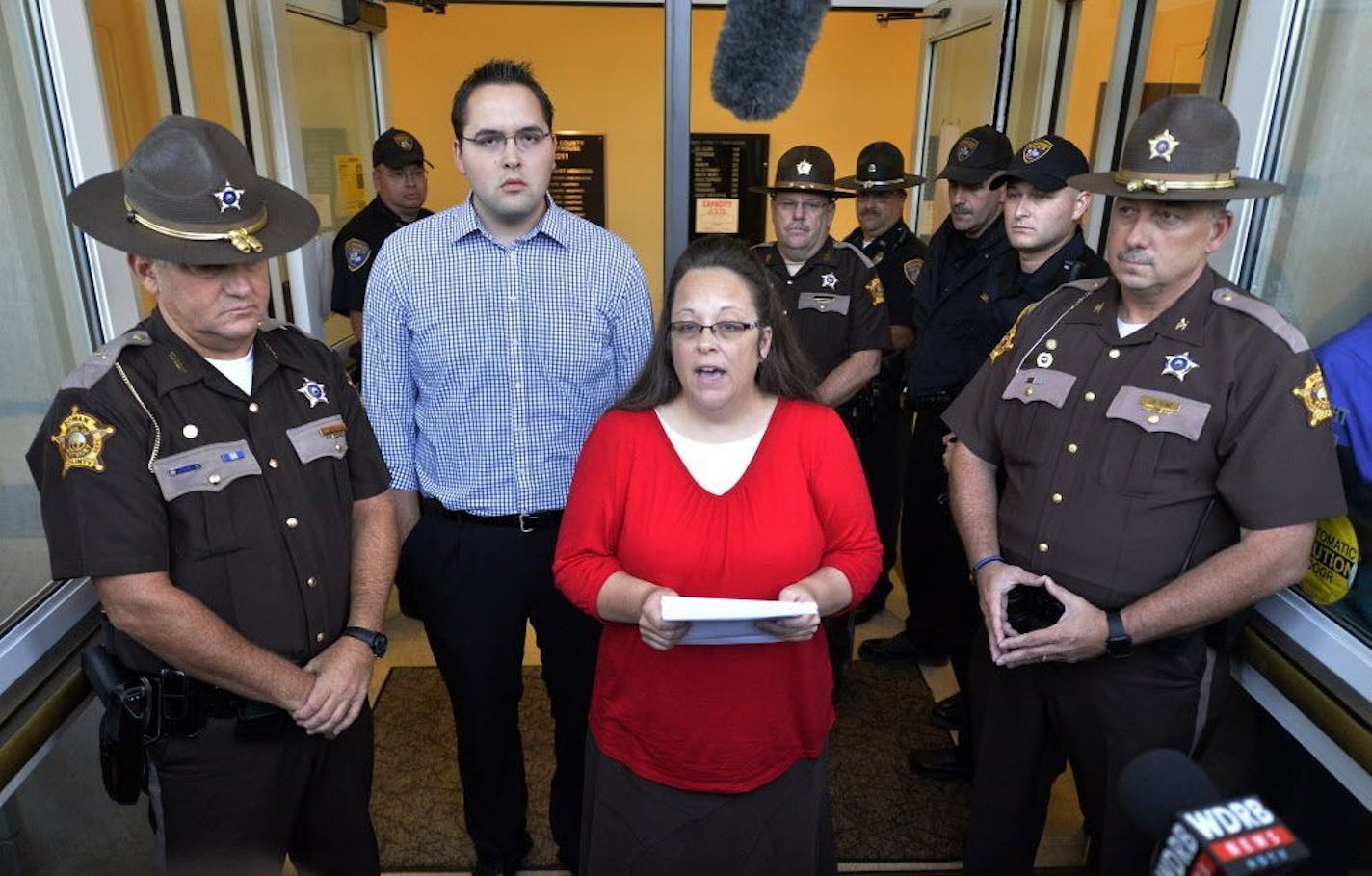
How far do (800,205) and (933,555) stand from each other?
1299 millimetres

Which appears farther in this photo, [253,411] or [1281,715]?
[1281,715]

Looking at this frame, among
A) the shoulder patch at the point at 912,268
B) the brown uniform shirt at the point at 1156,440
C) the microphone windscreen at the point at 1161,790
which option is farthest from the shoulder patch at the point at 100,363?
the shoulder patch at the point at 912,268

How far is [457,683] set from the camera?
2047 mm

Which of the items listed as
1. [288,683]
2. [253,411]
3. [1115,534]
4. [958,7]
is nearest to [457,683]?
[288,683]

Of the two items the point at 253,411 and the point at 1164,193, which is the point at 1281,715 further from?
the point at 253,411

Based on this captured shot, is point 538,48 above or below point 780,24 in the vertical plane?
above

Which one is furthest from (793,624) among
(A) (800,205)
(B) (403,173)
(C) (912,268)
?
(B) (403,173)

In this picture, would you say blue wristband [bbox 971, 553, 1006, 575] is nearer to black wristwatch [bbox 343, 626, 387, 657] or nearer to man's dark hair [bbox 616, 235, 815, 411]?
man's dark hair [bbox 616, 235, 815, 411]

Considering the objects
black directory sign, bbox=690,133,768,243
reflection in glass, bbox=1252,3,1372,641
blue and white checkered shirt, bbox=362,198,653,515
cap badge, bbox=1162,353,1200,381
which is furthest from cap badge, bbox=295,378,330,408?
black directory sign, bbox=690,133,768,243

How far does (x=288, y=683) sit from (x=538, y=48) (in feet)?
15.8

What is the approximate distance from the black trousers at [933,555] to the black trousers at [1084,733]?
777 millimetres

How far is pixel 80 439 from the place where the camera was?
1350 millimetres

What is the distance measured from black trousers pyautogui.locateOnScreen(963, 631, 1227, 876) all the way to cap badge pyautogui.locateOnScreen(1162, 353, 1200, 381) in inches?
19.4

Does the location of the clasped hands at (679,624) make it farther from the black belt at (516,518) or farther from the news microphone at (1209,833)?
the news microphone at (1209,833)
